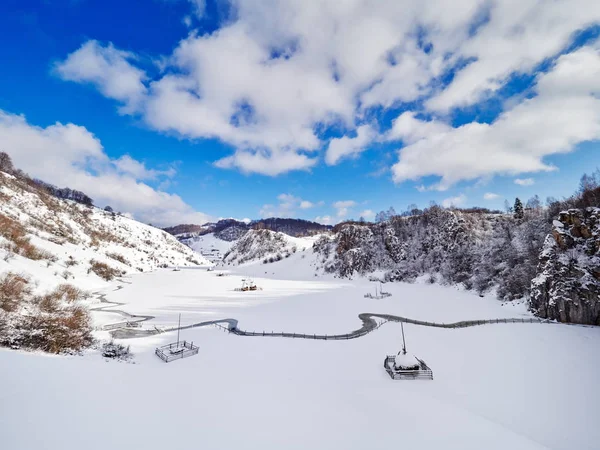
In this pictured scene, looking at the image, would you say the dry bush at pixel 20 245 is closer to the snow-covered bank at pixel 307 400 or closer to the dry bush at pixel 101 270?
the dry bush at pixel 101 270

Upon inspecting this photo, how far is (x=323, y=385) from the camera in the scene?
46.1 ft

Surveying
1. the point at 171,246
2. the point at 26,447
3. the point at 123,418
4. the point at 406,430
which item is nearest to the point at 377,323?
the point at 406,430

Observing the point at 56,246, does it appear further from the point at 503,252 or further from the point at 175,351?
the point at 503,252

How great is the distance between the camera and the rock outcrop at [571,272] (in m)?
27.3

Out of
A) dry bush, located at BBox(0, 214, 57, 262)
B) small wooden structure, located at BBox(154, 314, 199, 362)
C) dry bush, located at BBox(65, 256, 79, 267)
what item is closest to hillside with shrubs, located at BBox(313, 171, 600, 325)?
small wooden structure, located at BBox(154, 314, 199, 362)

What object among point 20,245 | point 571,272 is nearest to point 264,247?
point 20,245

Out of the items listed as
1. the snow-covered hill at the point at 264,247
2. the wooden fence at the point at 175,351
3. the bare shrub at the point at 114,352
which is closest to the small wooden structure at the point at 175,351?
the wooden fence at the point at 175,351

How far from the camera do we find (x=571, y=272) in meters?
29.1

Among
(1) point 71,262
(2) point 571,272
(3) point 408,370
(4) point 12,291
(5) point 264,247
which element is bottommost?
(3) point 408,370

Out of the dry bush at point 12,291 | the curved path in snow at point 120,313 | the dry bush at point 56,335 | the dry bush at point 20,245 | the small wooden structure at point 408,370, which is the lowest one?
the small wooden structure at point 408,370

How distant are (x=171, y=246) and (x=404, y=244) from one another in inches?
6111

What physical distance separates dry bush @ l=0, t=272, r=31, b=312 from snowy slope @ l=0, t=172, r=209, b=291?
2.71 meters

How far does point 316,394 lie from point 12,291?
2830 cm

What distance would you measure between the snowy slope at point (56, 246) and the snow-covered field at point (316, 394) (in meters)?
27.6
